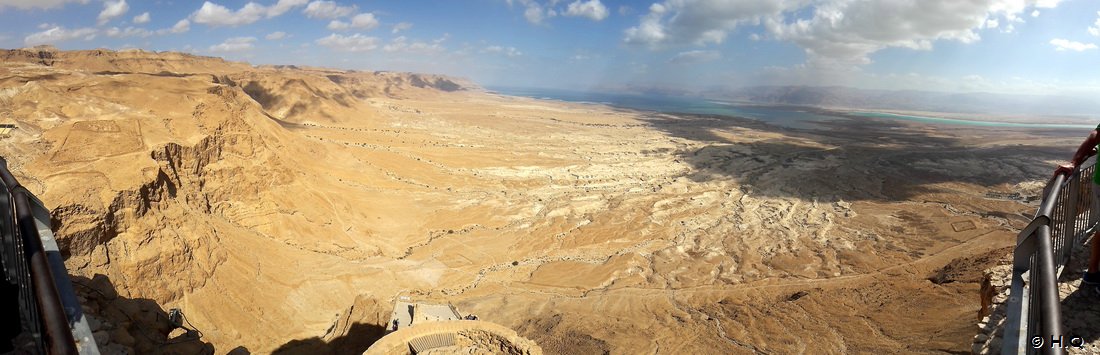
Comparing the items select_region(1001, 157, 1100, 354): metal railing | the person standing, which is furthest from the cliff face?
the person standing

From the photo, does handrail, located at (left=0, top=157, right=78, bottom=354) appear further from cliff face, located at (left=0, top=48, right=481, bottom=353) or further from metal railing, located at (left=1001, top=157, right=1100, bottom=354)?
cliff face, located at (left=0, top=48, right=481, bottom=353)

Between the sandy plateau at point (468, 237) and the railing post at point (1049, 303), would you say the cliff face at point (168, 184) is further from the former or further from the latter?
the railing post at point (1049, 303)

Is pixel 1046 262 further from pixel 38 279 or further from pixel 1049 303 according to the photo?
pixel 38 279

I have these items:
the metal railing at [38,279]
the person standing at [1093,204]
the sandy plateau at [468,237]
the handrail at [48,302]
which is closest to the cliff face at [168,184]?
the sandy plateau at [468,237]

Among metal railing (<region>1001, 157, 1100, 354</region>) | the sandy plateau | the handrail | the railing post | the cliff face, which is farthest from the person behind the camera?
the sandy plateau

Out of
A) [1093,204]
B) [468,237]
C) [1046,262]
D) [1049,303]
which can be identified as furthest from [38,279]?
[468,237]

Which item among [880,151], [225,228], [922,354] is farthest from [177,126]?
[880,151]

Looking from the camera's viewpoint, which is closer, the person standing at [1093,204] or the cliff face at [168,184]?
the person standing at [1093,204]
